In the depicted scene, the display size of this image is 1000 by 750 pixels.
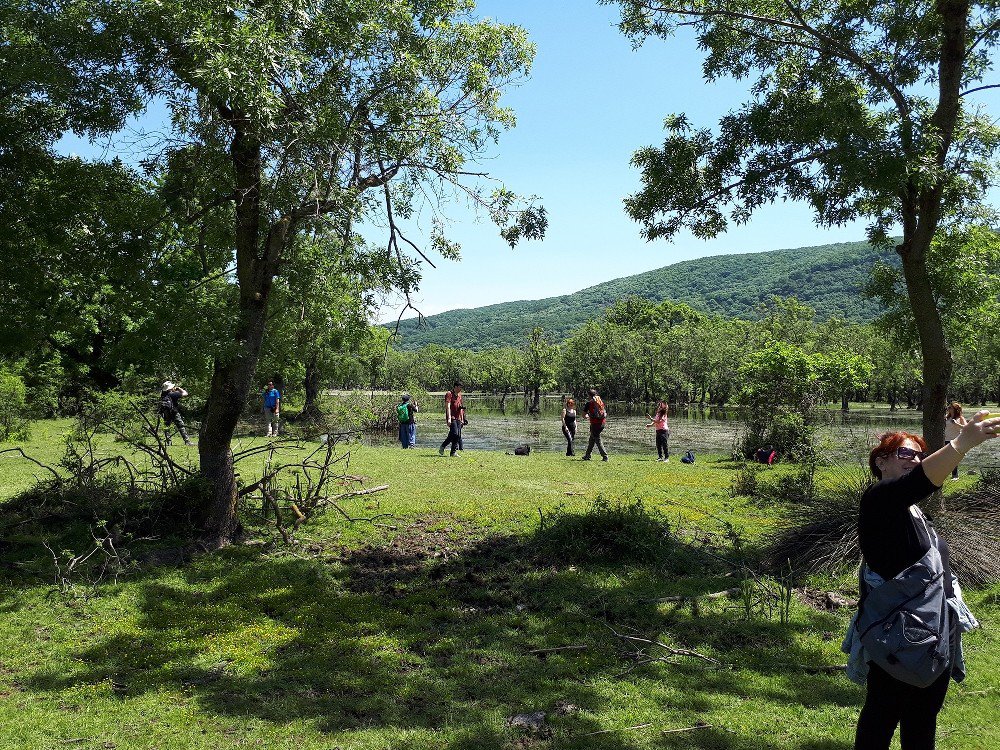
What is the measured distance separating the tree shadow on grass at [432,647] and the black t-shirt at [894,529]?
1894 millimetres

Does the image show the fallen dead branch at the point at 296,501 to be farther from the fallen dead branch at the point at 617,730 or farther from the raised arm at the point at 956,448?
the raised arm at the point at 956,448

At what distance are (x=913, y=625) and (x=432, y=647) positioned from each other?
13.6ft

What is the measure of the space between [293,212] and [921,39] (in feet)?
30.3

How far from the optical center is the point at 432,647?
20.1 feet

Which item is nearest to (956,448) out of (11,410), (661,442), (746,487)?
(746,487)

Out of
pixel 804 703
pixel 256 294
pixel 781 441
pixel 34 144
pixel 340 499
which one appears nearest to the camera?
pixel 804 703

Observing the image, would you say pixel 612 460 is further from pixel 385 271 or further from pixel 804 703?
pixel 804 703

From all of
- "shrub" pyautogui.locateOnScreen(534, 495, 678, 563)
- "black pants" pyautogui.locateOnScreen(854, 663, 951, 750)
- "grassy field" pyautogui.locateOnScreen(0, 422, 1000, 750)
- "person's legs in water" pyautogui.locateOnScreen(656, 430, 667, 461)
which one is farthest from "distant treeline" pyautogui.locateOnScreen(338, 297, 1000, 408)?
"black pants" pyautogui.locateOnScreen(854, 663, 951, 750)

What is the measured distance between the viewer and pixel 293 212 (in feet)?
28.9

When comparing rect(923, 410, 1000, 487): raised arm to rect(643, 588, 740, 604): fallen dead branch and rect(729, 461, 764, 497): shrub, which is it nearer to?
rect(643, 588, 740, 604): fallen dead branch

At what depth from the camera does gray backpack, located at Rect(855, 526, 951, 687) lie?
3.11 meters

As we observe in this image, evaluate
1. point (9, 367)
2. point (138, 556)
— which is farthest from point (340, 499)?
point (9, 367)

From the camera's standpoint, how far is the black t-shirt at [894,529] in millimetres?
3215

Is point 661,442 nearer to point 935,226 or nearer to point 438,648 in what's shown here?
point 935,226
